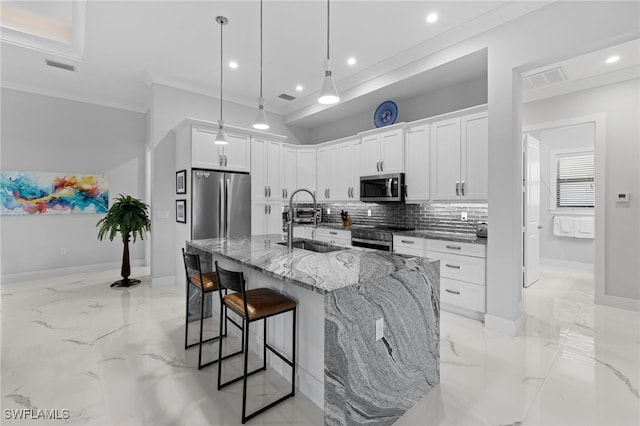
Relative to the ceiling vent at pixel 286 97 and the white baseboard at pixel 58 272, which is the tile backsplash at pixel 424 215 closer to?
the ceiling vent at pixel 286 97

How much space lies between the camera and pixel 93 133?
5.63 metres

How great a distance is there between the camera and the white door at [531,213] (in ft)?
15.0

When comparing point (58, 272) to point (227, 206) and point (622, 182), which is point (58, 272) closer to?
point (227, 206)

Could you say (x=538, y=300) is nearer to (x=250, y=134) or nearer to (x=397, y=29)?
(x=397, y=29)

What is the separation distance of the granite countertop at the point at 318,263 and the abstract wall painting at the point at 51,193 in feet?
13.8

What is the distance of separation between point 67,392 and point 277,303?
1.63 m

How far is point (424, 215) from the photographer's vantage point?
15.1ft

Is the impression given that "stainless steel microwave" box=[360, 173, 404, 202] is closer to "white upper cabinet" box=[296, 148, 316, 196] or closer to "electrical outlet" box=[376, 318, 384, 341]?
"white upper cabinet" box=[296, 148, 316, 196]

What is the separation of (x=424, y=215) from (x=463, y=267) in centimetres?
130

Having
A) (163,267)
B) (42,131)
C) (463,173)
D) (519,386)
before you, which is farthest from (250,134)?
(519,386)

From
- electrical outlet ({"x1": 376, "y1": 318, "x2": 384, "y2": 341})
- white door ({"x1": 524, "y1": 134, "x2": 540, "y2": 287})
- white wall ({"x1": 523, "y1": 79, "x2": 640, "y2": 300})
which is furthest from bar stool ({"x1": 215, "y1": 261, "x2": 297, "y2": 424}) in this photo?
white wall ({"x1": 523, "y1": 79, "x2": 640, "y2": 300})

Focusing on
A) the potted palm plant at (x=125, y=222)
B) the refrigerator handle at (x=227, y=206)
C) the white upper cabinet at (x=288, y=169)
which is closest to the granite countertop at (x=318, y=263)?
the refrigerator handle at (x=227, y=206)

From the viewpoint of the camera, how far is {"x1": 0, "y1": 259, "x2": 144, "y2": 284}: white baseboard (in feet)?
16.2

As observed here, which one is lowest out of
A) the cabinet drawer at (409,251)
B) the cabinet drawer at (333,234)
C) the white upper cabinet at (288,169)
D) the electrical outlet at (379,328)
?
the electrical outlet at (379,328)
